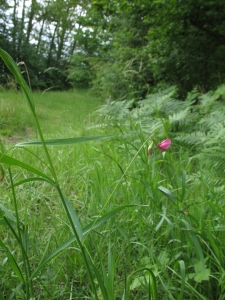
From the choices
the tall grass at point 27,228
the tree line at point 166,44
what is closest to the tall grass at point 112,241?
the tall grass at point 27,228

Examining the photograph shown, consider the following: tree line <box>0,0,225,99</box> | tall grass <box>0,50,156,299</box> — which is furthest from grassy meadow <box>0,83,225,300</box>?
tree line <box>0,0,225,99</box>

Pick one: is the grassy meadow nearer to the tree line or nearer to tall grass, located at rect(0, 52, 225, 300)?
tall grass, located at rect(0, 52, 225, 300)

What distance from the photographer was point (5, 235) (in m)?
1.18

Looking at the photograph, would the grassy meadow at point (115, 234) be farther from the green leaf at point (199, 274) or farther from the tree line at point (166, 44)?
the tree line at point (166, 44)

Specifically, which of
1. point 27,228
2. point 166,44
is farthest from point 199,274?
point 166,44

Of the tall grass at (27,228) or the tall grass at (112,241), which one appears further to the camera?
the tall grass at (112,241)

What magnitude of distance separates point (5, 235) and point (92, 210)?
400 millimetres

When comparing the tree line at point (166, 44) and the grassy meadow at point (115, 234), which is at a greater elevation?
the tree line at point (166, 44)

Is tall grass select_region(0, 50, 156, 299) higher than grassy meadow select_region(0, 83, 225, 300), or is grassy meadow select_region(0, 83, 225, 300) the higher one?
tall grass select_region(0, 50, 156, 299)

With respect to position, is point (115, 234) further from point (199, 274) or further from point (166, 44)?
point (166, 44)

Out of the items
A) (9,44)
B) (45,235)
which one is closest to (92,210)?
(45,235)

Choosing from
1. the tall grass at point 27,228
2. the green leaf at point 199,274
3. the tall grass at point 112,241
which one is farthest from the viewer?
the green leaf at point 199,274

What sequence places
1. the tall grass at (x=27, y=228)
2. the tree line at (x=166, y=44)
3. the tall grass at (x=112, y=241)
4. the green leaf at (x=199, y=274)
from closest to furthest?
1. the tall grass at (x=27, y=228)
2. the tall grass at (x=112, y=241)
3. the green leaf at (x=199, y=274)
4. the tree line at (x=166, y=44)

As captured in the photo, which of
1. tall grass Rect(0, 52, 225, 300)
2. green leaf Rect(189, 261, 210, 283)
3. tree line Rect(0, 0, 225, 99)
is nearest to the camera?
tall grass Rect(0, 52, 225, 300)
